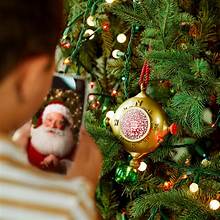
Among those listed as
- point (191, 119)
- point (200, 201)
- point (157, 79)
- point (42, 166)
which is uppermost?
point (157, 79)

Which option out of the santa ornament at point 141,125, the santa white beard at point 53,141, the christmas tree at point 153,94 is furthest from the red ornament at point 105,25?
the santa white beard at point 53,141

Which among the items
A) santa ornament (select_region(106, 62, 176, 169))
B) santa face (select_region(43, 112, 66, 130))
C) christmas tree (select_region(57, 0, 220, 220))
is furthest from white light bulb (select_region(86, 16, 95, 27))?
santa face (select_region(43, 112, 66, 130))

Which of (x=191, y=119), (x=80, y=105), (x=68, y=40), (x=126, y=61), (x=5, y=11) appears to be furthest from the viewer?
(x=68, y=40)

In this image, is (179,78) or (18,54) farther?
(179,78)

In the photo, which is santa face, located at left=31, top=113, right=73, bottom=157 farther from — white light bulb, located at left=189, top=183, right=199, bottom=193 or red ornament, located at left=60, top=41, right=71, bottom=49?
red ornament, located at left=60, top=41, right=71, bottom=49

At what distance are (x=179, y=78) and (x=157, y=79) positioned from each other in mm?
125

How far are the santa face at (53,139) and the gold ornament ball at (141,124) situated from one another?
47 centimetres

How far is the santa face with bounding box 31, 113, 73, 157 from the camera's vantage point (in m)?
0.65

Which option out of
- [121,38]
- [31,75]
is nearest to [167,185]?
[121,38]

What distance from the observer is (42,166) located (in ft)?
1.95

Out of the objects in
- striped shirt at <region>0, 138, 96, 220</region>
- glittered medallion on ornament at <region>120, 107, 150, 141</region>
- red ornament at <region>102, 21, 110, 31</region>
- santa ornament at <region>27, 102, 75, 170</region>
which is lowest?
striped shirt at <region>0, 138, 96, 220</region>

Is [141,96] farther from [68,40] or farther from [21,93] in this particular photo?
[21,93]

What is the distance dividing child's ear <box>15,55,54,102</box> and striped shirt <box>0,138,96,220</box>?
0.17 ft

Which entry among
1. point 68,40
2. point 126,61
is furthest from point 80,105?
point 68,40
